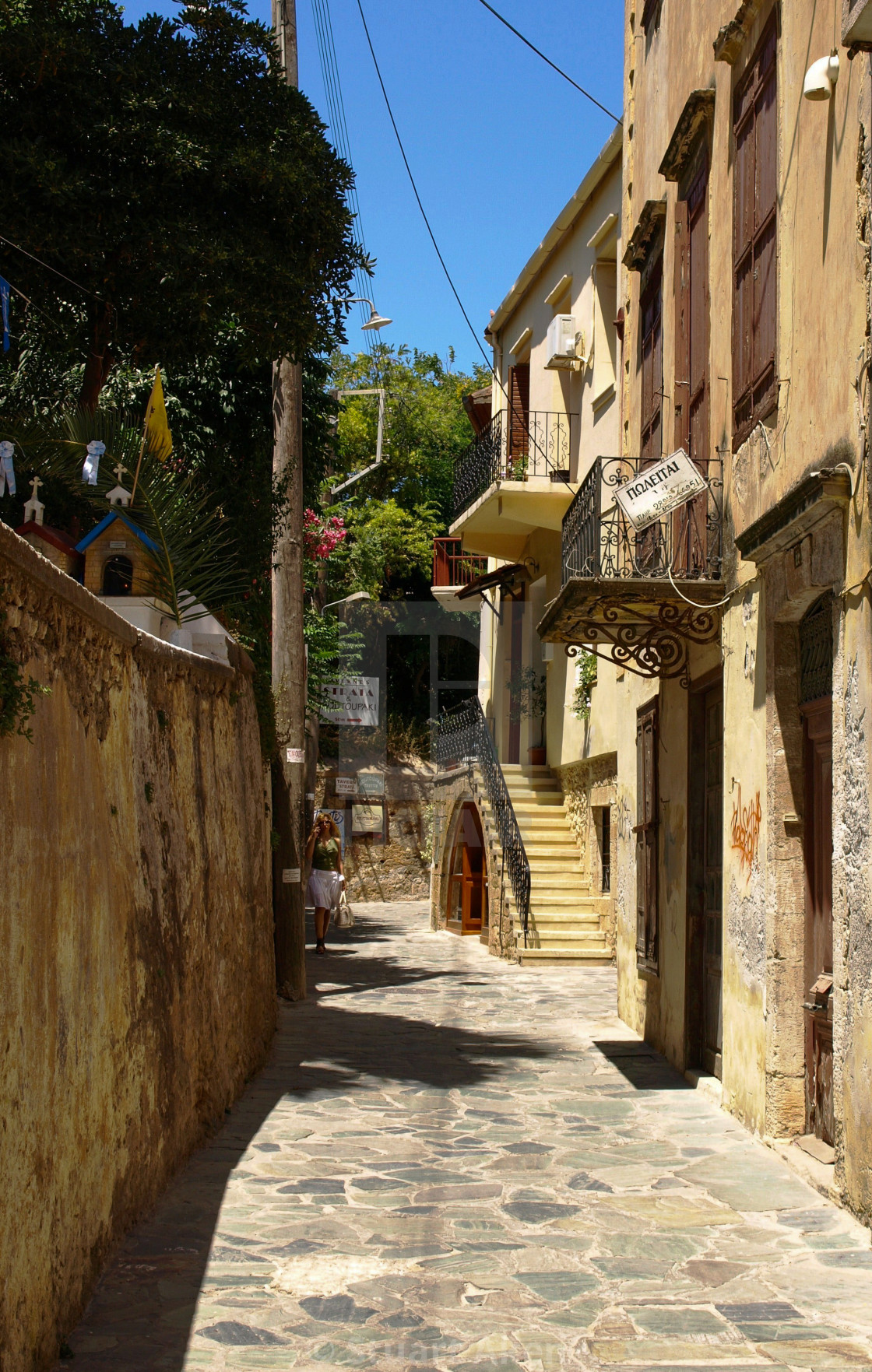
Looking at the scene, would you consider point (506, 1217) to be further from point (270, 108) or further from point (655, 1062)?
point (270, 108)

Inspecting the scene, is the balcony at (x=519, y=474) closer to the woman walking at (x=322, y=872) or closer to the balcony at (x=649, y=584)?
the woman walking at (x=322, y=872)

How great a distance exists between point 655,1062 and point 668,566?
12.6 ft

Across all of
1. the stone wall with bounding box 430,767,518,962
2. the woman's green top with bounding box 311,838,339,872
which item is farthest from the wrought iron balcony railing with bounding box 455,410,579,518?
the woman's green top with bounding box 311,838,339,872

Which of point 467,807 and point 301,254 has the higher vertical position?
point 301,254

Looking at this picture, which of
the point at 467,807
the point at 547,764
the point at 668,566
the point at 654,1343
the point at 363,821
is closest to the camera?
the point at 654,1343

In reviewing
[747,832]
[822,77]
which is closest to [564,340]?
[747,832]

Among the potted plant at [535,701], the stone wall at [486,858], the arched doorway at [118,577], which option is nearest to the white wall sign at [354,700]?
the stone wall at [486,858]

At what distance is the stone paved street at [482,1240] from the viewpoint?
4180mm

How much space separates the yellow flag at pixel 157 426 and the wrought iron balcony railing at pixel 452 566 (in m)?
16.4

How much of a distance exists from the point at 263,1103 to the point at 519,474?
1345 centimetres

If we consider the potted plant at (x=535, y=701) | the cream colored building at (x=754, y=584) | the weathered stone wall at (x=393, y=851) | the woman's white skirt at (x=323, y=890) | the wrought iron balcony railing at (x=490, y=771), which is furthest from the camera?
the weathered stone wall at (x=393, y=851)

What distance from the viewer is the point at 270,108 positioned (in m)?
9.55

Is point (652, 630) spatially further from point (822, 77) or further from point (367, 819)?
point (367, 819)

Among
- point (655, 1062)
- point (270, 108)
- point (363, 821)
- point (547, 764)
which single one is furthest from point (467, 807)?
point (270, 108)
